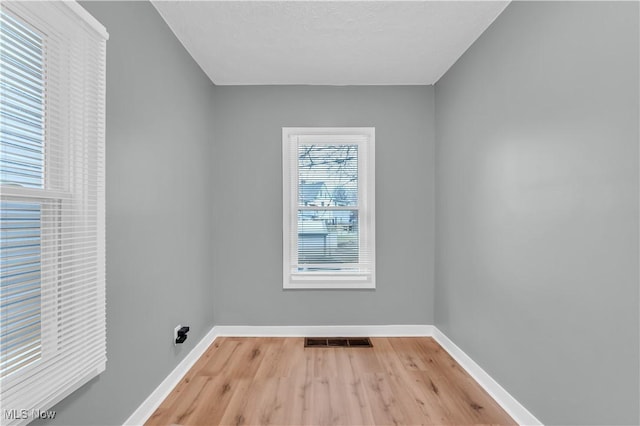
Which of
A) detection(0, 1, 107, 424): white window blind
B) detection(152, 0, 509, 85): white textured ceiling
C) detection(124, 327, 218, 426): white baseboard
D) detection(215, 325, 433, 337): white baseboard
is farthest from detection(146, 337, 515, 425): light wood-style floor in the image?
detection(152, 0, 509, 85): white textured ceiling

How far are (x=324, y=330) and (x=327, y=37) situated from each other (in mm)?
2571

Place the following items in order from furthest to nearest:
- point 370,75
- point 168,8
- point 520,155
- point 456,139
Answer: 1. point 370,75
2. point 456,139
3. point 168,8
4. point 520,155

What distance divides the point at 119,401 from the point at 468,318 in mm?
2338

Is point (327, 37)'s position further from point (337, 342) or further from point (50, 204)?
point (337, 342)

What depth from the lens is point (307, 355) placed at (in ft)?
8.95

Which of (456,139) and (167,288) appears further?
(456,139)

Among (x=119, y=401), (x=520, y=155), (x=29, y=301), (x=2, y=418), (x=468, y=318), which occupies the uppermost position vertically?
(x=520, y=155)

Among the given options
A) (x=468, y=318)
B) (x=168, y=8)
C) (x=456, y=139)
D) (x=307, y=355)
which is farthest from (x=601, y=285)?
(x=168, y=8)

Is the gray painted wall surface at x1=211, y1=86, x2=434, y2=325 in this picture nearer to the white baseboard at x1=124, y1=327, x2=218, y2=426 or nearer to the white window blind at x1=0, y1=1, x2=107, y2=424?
the white baseboard at x1=124, y1=327, x2=218, y2=426

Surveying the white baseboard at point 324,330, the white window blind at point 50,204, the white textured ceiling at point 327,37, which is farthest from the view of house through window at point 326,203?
the white window blind at point 50,204

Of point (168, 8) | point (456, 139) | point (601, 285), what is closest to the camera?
point (601, 285)

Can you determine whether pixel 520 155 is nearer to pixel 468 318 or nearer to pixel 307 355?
pixel 468 318

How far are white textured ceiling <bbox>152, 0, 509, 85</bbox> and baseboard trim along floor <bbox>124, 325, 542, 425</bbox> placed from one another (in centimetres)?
239

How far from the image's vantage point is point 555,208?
5.16 feet
